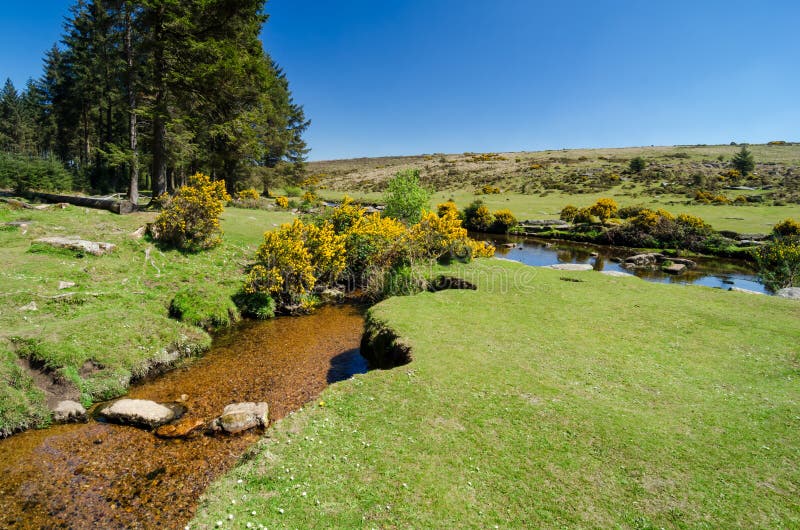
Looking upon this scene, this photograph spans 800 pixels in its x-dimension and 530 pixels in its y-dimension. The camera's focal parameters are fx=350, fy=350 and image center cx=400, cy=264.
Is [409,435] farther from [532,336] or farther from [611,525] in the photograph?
[532,336]

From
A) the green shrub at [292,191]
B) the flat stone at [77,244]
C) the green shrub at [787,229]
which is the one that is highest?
the green shrub at [292,191]

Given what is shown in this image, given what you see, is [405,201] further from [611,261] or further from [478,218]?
[478,218]

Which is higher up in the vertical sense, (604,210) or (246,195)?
(246,195)

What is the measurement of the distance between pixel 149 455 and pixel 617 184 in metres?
90.3

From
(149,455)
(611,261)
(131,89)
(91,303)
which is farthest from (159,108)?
(611,261)

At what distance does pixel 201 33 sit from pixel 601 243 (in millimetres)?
47504

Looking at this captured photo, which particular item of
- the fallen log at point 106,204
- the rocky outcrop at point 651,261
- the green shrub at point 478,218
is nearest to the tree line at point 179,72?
the fallen log at point 106,204

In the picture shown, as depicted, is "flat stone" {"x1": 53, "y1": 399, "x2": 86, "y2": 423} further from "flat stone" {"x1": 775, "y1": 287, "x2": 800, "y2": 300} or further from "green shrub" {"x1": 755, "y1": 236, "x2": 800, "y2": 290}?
"green shrub" {"x1": 755, "y1": 236, "x2": 800, "y2": 290}

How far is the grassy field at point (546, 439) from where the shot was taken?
5969mm

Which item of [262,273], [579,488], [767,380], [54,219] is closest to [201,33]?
[54,219]

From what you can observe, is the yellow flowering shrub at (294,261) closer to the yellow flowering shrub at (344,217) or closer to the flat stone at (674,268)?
the yellow flowering shrub at (344,217)

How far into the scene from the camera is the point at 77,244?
57.2 feet

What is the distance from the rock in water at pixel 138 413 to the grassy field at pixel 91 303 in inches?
45.7

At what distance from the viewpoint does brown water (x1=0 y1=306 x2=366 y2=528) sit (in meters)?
7.57
